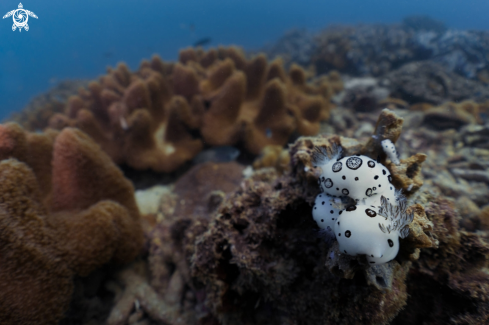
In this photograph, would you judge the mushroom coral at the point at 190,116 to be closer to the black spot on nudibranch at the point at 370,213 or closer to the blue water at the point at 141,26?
the black spot on nudibranch at the point at 370,213

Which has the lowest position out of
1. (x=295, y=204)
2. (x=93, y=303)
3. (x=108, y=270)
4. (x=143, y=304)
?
(x=143, y=304)

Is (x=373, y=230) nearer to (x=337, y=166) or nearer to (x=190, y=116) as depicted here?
(x=337, y=166)

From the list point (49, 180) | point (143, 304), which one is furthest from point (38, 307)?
point (49, 180)

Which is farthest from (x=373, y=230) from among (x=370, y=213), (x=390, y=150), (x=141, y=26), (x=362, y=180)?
(x=141, y=26)

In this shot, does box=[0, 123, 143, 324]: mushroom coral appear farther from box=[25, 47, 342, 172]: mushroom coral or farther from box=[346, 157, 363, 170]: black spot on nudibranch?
box=[346, 157, 363, 170]: black spot on nudibranch

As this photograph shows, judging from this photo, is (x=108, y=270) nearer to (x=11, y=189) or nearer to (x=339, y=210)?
(x=11, y=189)

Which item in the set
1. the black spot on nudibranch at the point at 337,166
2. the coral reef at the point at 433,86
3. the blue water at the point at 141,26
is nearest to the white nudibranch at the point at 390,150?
the black spot on nudibranch at the point at 337,166
